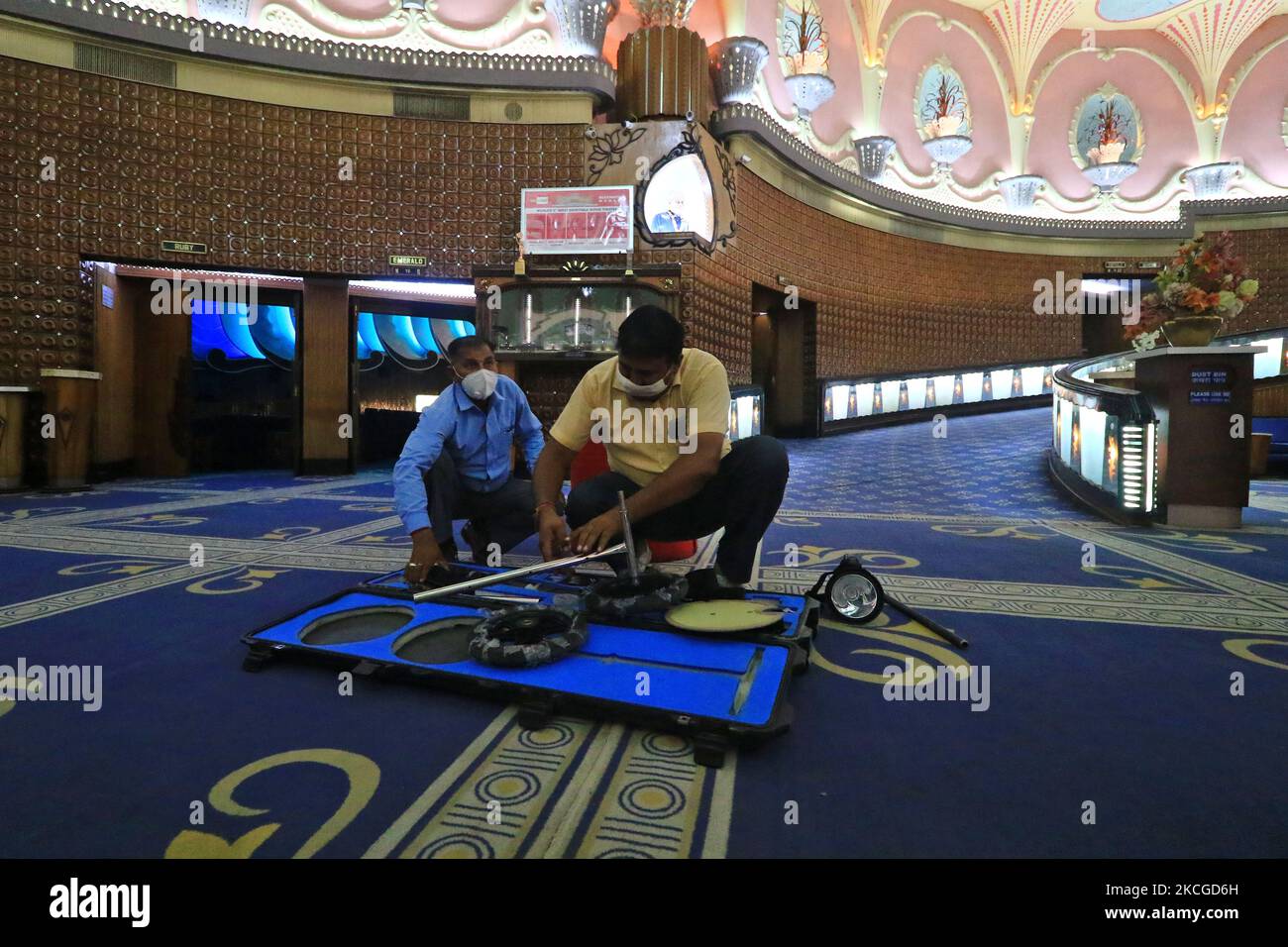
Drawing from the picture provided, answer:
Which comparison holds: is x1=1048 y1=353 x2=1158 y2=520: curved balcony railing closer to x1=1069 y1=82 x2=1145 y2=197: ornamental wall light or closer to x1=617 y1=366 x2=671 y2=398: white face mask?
x1=617 y1=366 x2=671 y2=398: white face mask

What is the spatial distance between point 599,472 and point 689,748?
5.90 ft

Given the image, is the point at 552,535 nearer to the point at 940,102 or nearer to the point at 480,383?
the point at 480,383

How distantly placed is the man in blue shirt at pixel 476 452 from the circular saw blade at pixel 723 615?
977 mm

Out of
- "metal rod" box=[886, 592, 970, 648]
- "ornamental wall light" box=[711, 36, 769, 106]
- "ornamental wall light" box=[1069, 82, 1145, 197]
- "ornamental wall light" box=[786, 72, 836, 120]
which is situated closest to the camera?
"metal rod" box=[886, 592, 970, 648]

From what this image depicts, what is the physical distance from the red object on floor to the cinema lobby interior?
20 millimetres

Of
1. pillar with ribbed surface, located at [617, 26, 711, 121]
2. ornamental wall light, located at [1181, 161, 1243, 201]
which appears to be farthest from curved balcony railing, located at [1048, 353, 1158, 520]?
ornamental wall light, located at [1181, 161, 1243, 201]

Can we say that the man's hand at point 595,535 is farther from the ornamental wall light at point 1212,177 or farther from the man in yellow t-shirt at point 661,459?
the ornamental wall light at point 1212,177

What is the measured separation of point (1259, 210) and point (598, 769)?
17.1m

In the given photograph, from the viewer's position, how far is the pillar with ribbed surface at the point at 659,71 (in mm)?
7062

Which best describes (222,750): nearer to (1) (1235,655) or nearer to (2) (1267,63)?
(1) (1235,655)

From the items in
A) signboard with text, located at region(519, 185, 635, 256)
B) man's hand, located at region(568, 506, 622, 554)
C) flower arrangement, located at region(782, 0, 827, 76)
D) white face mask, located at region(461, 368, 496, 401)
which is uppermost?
flower arrangement, located at region(782, 0, 827, 76)

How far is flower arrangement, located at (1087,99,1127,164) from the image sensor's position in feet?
41.5

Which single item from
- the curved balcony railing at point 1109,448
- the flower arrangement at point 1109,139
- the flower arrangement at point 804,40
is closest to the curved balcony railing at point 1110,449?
the curved balcony railing at point 1109,448
